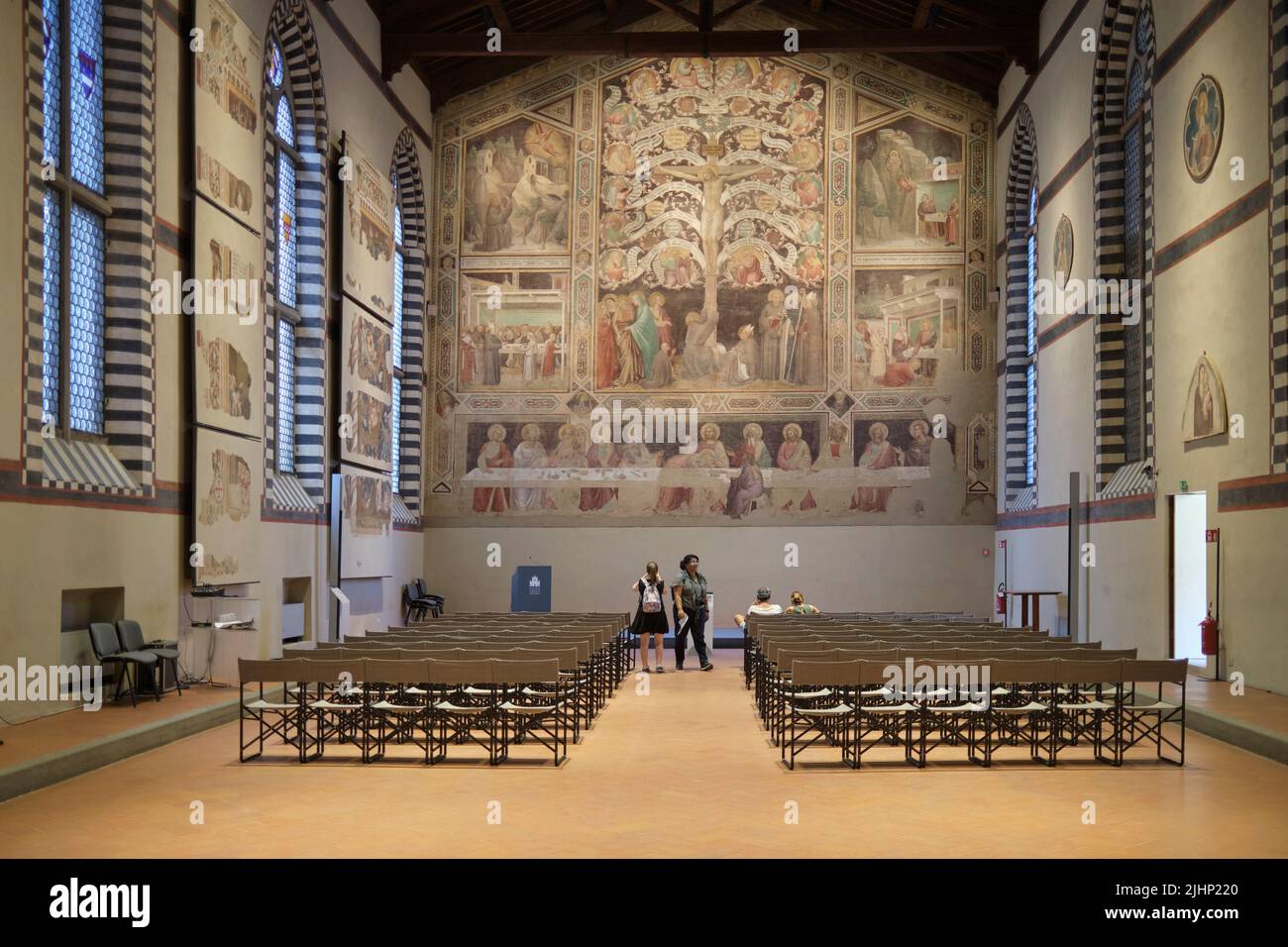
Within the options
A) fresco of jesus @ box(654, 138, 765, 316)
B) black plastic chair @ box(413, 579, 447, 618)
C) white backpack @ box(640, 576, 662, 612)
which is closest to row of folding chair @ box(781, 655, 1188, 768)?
white backpack @ box(640, 576, 662, 612)

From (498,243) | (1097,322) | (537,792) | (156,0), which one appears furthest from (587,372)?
(537,792)

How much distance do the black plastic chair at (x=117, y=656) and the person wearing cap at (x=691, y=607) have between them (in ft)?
25.3

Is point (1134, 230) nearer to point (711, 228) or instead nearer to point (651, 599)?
point (651, 599)

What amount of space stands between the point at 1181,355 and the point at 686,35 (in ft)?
41.3

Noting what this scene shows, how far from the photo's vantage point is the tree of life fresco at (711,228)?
27.4m

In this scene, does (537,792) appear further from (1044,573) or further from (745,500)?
(745,500)

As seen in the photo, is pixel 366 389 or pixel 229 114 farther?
pixel 366 389

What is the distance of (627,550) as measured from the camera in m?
27.3

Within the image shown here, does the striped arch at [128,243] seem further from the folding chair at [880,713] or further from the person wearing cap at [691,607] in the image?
the folding chair at [880,713]

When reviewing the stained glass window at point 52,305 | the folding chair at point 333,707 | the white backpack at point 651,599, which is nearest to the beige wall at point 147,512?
the stained glass window at point 52,305

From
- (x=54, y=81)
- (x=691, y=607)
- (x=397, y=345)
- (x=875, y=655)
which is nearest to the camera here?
(x=875, y=655)

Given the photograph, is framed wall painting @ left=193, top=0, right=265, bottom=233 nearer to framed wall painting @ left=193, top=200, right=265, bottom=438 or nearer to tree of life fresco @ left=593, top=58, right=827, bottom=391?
framed wall painting @ left=193, top=200, right=265, bottom=438

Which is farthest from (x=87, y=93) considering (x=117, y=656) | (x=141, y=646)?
(x=117, y=656)

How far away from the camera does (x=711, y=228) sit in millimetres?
27734
